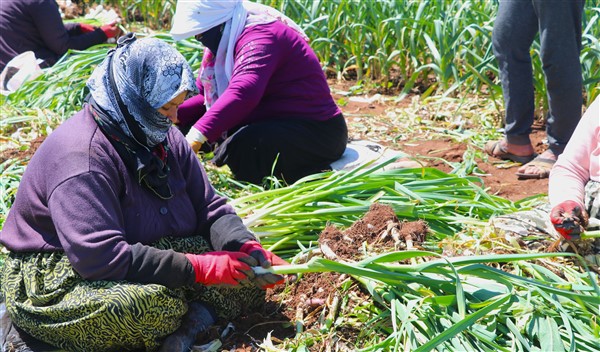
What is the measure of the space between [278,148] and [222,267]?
1342 millimetres

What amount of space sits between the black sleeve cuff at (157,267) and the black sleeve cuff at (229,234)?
20 cm

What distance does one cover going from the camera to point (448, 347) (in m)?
1.96

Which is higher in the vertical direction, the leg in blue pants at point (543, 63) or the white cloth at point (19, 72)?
the leg in blue pants at point (543, 63)

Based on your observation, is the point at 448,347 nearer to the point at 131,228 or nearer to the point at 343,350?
the point at 343,350

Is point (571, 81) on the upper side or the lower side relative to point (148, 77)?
lower

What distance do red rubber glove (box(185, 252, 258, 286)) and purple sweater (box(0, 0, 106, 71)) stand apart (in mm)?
3244

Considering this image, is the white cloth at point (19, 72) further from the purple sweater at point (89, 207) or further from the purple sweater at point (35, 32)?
the purple sweater at point (89, 207)

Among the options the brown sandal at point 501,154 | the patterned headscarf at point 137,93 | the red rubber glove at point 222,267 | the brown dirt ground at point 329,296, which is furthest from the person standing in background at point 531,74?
the patterned headscarf at point 137,93

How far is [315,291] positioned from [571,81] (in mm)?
1796

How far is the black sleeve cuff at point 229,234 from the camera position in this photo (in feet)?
7.67

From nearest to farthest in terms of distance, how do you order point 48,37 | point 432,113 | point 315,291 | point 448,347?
point 448,347 → point 315,291 → point 432,113 → point 48,37

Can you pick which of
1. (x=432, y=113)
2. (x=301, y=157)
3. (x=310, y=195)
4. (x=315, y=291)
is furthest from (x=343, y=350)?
(x=432, y=113)

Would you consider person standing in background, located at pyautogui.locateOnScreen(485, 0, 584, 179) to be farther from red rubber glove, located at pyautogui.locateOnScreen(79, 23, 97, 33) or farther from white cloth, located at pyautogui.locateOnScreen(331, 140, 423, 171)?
red rubber glove, located at pyautogui.locateOnScreen(79, 23, 97, 33)

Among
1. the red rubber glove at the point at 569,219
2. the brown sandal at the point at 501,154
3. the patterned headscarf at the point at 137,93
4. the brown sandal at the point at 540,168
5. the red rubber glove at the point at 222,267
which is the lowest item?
the brown sandal at the point at 501,154
